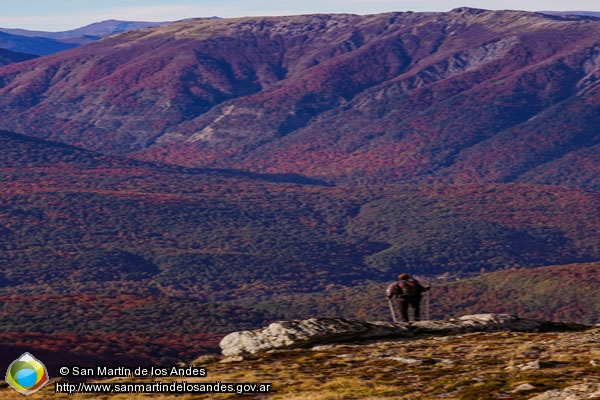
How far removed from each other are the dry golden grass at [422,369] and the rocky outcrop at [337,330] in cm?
90

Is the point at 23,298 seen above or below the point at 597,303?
above

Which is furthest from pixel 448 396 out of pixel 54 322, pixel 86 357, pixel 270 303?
pixel 270 303

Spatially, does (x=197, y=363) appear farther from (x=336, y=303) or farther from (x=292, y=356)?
(x=336, y=303)

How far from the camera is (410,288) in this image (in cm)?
3806

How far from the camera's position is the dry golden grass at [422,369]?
2492 centimetres

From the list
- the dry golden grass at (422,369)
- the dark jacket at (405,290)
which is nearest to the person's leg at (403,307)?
the dark jacket at (405,290)

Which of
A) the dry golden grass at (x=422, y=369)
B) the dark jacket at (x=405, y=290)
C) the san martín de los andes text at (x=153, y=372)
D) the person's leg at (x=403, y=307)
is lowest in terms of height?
the dry golden grass at (x=422, y=369)

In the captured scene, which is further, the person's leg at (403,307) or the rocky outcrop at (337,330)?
the person's leg at (403,307)

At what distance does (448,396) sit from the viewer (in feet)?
79.5

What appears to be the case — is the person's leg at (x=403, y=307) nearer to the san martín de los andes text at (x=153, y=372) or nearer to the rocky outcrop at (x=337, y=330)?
the rocky outcrop at (x=337, y=330)

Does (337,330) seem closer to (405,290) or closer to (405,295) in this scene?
(405,295)

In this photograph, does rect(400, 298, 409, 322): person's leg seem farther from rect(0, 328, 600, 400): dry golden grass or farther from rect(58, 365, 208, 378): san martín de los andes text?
rect(58, 365, 208, 378): san martín de los andes text

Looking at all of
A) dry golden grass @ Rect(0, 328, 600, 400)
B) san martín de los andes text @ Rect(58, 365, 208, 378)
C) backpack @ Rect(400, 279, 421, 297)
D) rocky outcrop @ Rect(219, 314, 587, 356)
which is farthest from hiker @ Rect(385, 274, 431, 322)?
san martín de los andes text @ Rect(58, 365, 208, 378)

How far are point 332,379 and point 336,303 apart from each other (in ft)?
419
